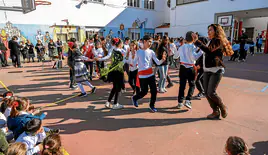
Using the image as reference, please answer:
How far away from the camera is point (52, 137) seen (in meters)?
2.06

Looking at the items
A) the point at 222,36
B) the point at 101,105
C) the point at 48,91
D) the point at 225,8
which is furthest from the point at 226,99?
the point at 225,8

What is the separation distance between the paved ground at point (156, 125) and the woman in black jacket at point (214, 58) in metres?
0.59

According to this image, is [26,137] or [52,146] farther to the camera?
[26,137]

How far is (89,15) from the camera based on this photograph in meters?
19.6

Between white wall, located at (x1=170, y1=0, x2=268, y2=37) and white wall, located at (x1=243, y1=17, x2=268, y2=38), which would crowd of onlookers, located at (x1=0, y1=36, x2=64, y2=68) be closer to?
white wall, located at (x1=170, y1=0, x2=268, y2=37)

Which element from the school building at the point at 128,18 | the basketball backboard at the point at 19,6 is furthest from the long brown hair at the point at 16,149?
the school building at the point at 128,18

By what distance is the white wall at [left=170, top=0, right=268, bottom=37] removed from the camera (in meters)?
17.2

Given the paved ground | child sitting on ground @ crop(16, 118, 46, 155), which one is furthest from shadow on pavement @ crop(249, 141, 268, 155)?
child sitting on ground @ crop(16, 118, 46, 155)

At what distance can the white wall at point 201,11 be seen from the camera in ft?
56.4

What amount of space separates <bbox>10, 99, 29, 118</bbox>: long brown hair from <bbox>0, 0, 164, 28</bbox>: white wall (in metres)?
15.1

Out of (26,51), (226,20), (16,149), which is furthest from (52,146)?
(226,20)

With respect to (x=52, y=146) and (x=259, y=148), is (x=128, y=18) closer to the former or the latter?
(x=259, y=148)

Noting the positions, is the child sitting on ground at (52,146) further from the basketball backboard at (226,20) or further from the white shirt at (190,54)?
the basketball backboard at (226,20)

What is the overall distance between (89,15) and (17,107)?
18626 millimetres
